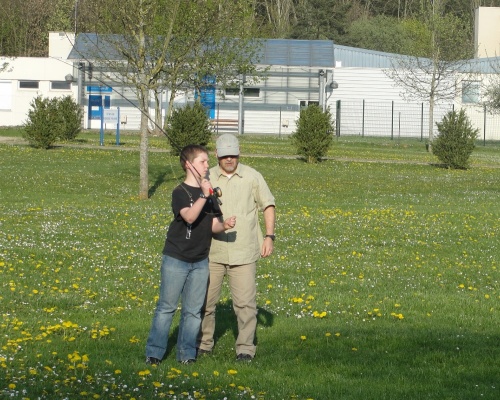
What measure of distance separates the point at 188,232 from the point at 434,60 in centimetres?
4097

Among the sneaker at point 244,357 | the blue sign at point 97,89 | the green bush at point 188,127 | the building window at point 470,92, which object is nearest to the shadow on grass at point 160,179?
the green bush at point 188,127

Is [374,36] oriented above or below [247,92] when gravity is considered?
above

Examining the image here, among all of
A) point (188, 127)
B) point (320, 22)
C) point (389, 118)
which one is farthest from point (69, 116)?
point (320, 22)

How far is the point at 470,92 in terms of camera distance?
180 feet

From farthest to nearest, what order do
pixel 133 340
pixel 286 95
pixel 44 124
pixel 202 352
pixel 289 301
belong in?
1. pixel 286 95
2. pixel 44 124
3. pixel 289 301
4. pixel 133 340
5. pixel 202 352

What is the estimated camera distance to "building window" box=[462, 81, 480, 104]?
A: 5256 centimetres

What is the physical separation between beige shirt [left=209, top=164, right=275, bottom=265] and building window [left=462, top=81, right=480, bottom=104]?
147ft

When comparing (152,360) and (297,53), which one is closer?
(152,360)

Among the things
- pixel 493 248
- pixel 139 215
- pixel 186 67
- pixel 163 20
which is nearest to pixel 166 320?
pixel 493 248

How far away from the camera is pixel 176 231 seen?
7.75 meters

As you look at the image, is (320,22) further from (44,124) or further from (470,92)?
(44,124)

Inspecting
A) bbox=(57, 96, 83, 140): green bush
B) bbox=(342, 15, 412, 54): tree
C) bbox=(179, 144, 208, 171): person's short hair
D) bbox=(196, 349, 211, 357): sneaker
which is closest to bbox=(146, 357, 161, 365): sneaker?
bbox=(196, 349, 211, 357): sneaker

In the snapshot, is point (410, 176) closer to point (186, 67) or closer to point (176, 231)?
point (186, 67)

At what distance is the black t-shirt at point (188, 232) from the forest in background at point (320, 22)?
116 ft
